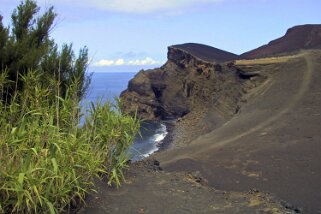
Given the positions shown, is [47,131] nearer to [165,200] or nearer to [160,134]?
[165,200]

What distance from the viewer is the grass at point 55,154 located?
20.6 ft

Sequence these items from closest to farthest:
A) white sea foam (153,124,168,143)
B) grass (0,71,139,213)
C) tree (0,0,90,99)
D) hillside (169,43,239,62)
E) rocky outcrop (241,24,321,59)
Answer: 1. grass (0,71,139,213)
2. tree (0,0,90,99)
3. white sea foam (153,124,168,143)
4. rocky outcrop (241,24,321,59)
5. hillside (169,43,239,62)

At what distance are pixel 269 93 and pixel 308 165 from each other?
18.2 metres

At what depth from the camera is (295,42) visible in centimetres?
5453

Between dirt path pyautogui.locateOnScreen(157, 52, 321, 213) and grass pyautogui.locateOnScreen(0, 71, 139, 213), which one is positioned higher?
grass pyautogui.locateOnScreen(0, 71, 139, 213)

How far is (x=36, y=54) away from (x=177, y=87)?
49.8m

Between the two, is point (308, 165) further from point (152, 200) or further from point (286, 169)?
point (152, 200)

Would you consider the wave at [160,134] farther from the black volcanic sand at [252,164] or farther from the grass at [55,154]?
the grass at [55,154]

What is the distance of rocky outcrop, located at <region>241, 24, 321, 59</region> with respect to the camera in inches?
2003

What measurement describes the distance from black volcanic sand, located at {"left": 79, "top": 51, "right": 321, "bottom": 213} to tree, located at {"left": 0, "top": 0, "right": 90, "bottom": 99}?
3.01 m

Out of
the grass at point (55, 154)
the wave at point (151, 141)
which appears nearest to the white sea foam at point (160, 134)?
the wave at point (151, 141)

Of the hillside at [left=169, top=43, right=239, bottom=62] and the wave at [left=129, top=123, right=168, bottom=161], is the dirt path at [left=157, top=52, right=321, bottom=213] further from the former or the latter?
the hillside at [left=169, top=43, right=239, bottom=62]

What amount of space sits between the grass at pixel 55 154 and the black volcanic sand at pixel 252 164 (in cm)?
62

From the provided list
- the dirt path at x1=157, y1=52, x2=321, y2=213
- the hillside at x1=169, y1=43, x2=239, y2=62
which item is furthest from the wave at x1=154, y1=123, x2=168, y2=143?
the hillside at x1=169, y1=43, x2=239, y2=62
